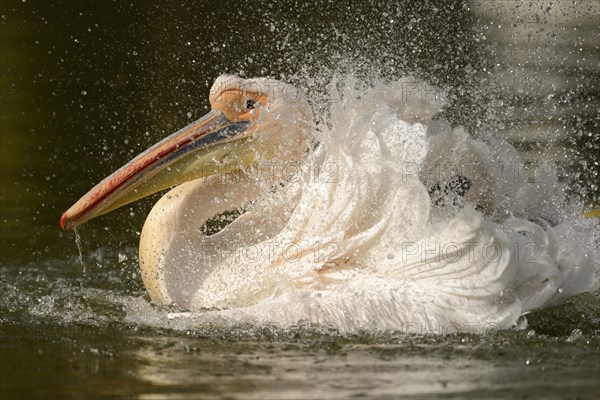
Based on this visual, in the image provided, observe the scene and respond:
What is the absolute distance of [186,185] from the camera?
5.53 m

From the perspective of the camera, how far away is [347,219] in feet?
16.0

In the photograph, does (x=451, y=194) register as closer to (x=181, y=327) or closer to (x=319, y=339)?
(x=319, y=339)

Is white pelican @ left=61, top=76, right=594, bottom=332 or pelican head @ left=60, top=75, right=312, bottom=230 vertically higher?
pelican head @ left=60, top=75, right=312, bottom=230

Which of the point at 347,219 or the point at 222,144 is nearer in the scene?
the point at 347,219

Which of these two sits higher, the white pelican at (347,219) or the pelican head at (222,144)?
the pelican head at (222,144)

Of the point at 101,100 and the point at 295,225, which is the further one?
the point at 101,100

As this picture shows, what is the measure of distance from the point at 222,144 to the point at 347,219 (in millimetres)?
852

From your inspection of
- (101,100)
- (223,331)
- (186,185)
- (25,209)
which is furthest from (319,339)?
(101,100)

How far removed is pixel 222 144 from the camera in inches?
211

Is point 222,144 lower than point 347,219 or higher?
higher

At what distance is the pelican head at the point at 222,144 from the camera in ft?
17.4

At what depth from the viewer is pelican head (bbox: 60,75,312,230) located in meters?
5.30

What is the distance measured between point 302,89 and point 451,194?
1.00 metres

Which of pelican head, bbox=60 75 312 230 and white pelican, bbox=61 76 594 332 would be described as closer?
white pelican, bbox=61 76 594 332
